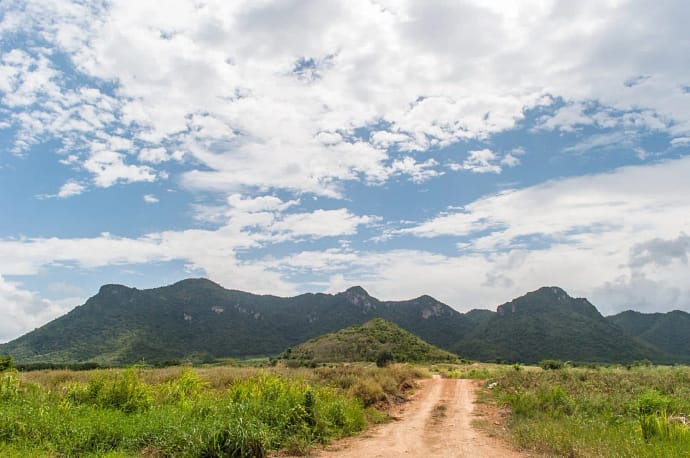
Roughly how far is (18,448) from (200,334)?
150613 millimetres

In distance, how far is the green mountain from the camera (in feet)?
214

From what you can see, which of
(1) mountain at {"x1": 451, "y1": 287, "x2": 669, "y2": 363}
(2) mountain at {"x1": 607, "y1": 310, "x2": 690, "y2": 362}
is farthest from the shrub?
(2) mountain at {"x1": 607, "y1": 310, "x2": 690, "y2": 362}

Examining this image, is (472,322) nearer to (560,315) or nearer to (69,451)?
(560,315)

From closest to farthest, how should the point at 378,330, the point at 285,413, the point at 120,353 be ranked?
the point at 285,413 → the point at 378,330 → the point at 120,353

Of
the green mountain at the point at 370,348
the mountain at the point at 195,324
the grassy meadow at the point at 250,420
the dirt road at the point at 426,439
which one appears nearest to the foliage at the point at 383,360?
the green mountain at the point at 370,348

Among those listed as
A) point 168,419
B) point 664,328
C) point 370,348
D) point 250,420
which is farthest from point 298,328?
point 168,419

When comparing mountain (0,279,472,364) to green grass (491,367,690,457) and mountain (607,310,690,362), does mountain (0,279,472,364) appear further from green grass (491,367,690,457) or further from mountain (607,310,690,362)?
green grass (491,367,690,457)

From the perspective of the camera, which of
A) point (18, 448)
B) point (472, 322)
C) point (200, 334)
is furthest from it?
point (472, 322)

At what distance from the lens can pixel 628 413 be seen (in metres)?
13.4

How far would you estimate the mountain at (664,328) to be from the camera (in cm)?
11331

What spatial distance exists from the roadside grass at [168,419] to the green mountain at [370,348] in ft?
162

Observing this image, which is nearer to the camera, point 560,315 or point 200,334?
point 560,315

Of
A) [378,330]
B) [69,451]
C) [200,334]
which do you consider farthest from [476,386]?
[200,334]

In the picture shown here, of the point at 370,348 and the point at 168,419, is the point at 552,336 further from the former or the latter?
the point at 168,419
